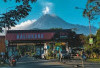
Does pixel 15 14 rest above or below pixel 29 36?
below

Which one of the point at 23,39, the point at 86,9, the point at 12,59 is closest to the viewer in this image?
the point at 86,9

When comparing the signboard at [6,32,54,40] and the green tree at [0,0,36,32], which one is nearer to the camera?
the green tree at [0,0,36,32]

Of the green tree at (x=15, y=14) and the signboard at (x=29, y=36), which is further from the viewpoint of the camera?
the signboard at (x=29, y=36)

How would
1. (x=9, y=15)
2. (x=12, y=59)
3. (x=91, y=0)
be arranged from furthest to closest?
(x=12, y=59) < (x=91, y=0) < (x=9, y=15)

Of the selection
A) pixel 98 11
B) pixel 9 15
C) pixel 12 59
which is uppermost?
pixel 98 11

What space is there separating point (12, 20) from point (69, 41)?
64893mm

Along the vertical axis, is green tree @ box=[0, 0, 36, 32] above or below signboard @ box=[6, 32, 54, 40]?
below

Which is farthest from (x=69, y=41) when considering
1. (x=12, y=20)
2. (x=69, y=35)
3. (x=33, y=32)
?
(x=12, y=20)

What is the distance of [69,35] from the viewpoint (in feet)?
241

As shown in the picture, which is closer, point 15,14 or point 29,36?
point 15,14

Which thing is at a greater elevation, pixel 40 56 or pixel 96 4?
pixel 96 4

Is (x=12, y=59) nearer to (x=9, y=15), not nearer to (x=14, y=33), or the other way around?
(x=9, y=15)

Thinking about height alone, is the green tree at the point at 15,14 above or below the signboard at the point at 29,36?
below

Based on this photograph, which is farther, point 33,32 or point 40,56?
point 33,32
